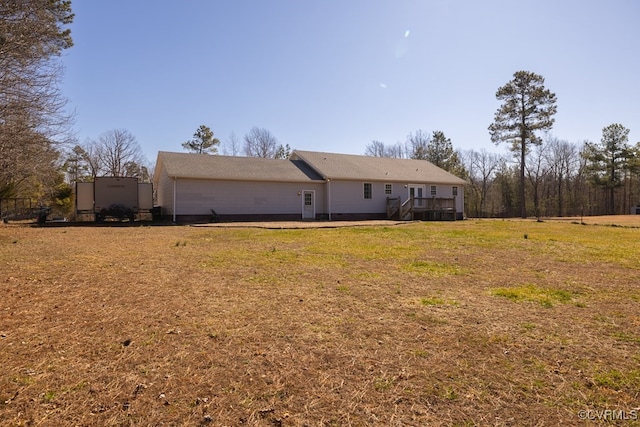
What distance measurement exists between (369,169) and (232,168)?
994cm

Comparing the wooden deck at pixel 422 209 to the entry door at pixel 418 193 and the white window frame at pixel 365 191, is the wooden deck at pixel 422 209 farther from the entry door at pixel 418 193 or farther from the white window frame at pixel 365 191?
the white window frame at pixel 365 191

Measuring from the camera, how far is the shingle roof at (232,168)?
2003cm

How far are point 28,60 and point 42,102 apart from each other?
5.36ft

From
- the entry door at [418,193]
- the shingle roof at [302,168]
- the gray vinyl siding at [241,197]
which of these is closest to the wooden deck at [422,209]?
the entry door at [418,193]

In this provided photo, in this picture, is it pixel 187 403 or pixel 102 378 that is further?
pixel 102 378

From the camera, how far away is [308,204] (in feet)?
76.3

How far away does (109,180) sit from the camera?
63.5ft

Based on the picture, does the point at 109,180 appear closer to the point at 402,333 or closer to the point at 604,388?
the point at 402,333

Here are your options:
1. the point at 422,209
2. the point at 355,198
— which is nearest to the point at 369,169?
the point at 355,198

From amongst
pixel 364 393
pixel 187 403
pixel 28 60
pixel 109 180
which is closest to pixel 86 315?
pixel 187 403

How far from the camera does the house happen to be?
66.1 feet

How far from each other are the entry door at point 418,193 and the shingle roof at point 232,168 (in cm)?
724

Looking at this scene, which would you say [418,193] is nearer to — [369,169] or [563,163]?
[369,169]

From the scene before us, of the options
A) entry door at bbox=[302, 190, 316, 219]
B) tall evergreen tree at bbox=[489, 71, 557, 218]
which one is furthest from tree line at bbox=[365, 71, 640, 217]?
entry door at bbox=[302, 190, 316, 219]
